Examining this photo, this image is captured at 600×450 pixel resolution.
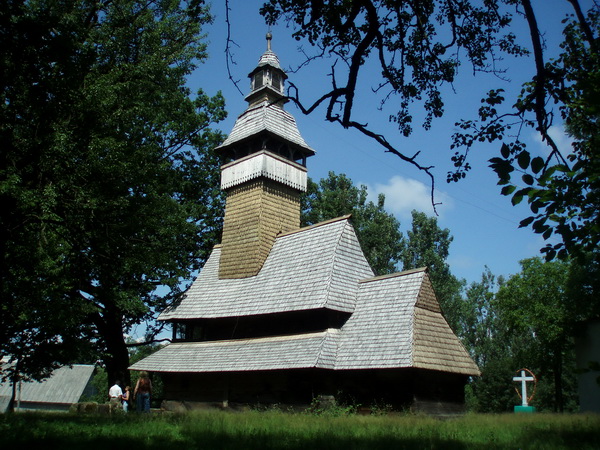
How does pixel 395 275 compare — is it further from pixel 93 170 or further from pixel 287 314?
pixel 93 170

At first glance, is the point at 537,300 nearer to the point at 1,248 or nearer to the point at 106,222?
the point at 106,222

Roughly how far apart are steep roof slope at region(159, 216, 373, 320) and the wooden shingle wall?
528 millimetres

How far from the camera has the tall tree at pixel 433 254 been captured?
40.7 metres

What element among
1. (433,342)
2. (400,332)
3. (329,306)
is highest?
(329,306)

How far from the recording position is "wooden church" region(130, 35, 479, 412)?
63.1 ft

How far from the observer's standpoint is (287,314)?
22312 mm

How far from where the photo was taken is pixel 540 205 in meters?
4.79

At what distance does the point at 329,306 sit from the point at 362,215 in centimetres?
2183

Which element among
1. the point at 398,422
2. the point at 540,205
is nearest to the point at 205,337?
the point at 398,422

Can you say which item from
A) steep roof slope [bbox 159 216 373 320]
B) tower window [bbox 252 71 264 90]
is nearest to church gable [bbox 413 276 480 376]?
steep roof slope [bbox 159 216 373 320]

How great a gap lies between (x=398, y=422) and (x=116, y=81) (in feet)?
56.5

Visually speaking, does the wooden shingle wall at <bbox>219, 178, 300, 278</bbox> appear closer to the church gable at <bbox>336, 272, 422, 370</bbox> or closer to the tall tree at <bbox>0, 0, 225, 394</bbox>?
the tall tree at <bbox>0, 0, 225, 394</bbox>

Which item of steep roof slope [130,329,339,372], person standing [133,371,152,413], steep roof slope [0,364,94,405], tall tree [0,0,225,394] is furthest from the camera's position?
steep roof slope [0,364,94,405]

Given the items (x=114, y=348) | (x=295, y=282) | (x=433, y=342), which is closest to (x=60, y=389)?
(x=114, y=348)
